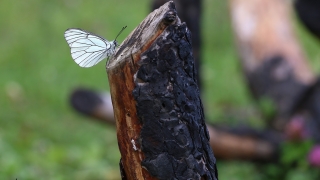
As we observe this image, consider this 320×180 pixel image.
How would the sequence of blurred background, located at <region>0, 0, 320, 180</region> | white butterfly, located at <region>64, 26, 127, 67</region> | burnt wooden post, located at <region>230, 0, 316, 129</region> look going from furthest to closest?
burnt wooden post, located at <region>230, 0, 316, 129</region> → blurred background, located at <region>0, 0, 320, 180</region> → white butterfly, located at <region>64, 26, 127, 67</region>

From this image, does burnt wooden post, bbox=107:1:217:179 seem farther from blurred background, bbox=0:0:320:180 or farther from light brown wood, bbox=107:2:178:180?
blurred background, bbox=0:0:320:180

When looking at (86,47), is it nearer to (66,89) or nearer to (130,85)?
(130,85)

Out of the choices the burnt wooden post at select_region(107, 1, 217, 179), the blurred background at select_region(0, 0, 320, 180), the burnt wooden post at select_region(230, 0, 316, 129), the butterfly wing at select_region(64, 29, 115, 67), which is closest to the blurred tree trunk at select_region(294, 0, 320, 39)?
the burnt wooden post at select_region(230, 0, 316, 129)

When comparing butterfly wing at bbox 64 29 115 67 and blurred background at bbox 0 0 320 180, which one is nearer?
butterfly wing at bbox 64 29 115 67

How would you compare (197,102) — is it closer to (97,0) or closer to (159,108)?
(159,108)

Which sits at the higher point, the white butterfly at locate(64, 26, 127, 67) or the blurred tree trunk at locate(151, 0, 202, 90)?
the blurred tree trunk at locate(151, 0, 202, 90)

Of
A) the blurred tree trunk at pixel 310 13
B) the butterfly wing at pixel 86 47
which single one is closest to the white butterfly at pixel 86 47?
the butterfly wing at pixel 86 47

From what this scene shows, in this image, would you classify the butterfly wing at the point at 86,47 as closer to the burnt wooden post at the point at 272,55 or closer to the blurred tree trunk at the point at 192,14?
the blurred tree trunk at the point at 192,14
